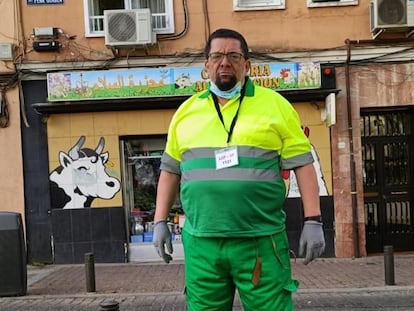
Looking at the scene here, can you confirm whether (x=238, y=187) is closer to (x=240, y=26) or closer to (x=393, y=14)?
(x=240, y=26)

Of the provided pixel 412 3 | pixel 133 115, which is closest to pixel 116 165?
pixel 133 115

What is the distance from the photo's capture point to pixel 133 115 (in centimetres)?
1006

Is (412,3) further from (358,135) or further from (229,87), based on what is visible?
(229,87)

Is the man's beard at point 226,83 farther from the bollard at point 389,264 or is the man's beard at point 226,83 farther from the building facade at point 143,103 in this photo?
the building facade at point 143,103

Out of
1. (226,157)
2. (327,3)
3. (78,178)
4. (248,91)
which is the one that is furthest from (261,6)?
(226,157)

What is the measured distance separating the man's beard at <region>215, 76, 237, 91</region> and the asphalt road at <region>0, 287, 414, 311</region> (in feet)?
12.8

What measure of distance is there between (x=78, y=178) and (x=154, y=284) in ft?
9.53

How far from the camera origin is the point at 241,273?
2.94m

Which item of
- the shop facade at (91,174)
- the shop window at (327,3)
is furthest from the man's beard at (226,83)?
the shop window at (327,3)

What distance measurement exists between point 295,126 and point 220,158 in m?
0.47

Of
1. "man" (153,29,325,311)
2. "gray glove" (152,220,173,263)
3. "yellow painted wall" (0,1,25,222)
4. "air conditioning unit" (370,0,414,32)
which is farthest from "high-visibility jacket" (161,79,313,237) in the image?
"yellow painted wall" (0,1,25,222)

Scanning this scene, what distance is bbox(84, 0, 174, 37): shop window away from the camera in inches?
398

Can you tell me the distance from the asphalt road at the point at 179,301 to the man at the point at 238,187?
11.4 ft

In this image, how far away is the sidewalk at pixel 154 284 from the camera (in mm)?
7039
